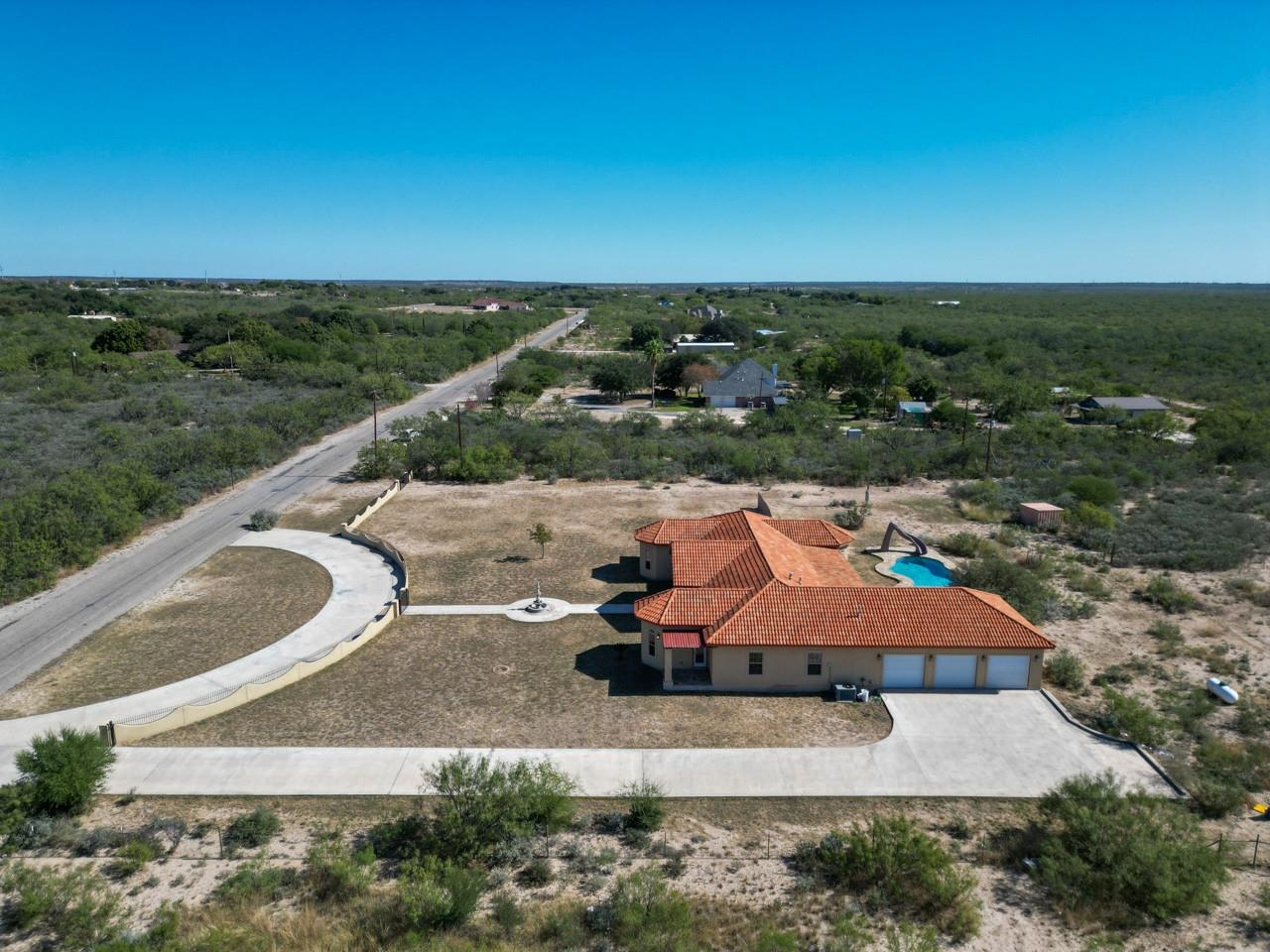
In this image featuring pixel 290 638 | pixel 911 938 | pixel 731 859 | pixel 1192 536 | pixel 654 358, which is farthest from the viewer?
pixel 654 358

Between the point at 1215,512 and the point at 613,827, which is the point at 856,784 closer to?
the point at 613,827

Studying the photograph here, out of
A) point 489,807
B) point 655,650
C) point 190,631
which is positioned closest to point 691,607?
point 655,650

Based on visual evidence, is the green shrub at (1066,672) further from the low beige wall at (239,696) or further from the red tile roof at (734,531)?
the low beige wall at (239,696)

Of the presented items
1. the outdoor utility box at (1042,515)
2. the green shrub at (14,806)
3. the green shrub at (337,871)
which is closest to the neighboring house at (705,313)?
the outdoor utility box at (1042,515)

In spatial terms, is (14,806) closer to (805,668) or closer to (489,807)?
(489,807)

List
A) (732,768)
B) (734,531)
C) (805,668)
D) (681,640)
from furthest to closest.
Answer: (734,531) < (805,668) < (681,640) < (732,768)
